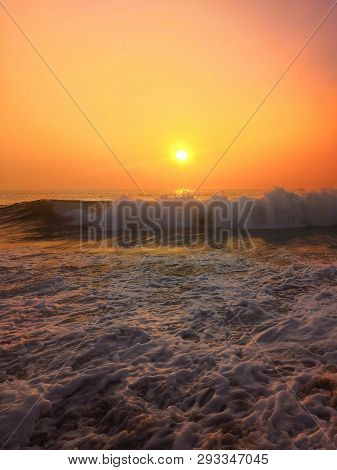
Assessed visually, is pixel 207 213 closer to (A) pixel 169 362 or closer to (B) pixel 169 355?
(B) pixel 169 355

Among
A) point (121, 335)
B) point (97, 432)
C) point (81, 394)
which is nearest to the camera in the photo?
point (97, 432)

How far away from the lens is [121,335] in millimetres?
4273

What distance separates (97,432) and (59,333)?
1924mm

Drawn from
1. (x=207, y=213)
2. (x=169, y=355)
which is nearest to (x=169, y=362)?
(x=169, y=355)

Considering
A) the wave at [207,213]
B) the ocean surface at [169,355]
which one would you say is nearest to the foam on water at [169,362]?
the ocean surface at [169,355]

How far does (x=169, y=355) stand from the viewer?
12.5ft

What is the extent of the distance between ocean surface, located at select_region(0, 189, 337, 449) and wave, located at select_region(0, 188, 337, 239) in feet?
32.9

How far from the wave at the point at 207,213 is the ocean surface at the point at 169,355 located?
10015 mm

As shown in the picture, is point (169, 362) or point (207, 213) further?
point (207, 213)

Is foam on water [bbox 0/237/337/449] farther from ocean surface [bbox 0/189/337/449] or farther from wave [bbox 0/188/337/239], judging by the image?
wave [bbox 0/188/337/239]

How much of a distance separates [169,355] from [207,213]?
53.0ft

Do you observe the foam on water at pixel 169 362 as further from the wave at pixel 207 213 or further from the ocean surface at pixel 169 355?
the wave at pixel 207 213
